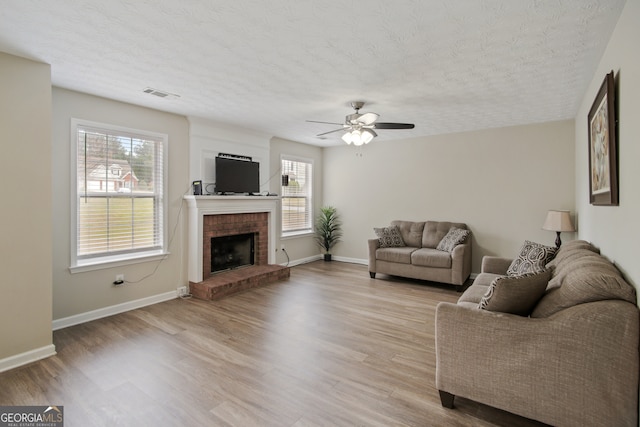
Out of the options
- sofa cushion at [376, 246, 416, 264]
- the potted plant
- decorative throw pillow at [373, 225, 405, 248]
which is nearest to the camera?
sofa cushion at [376, 246, 416, 264]

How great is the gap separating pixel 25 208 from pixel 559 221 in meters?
6.02

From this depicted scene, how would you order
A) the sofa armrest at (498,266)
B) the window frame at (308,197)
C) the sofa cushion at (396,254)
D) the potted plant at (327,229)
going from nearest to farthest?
1. the sofa armrest at (498,266)
2. the sofa cushion at (396,254)
3. the window frame at (308,197)
4. the potted plant at (327,229)

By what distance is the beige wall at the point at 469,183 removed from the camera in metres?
4.89

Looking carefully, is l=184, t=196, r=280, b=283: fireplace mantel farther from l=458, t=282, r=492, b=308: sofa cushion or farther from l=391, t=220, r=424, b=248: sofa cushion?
l=458, t=282, r=492, b=308: sofa cushion

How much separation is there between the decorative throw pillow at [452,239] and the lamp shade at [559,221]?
110 centimetres

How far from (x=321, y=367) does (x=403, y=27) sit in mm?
2629

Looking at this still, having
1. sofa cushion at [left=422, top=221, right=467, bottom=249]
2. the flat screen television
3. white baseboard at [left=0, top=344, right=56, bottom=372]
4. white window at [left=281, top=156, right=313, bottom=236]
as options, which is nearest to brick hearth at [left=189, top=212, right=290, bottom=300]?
the flat screen television

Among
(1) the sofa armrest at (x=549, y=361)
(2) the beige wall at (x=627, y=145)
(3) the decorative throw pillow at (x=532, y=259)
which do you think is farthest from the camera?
(3) the decorative throw pillow at (x=532, y=259)

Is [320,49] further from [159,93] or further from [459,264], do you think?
[459,264]

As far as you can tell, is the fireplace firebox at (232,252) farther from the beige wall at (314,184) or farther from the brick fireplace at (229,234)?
the beige wall at (314,184)

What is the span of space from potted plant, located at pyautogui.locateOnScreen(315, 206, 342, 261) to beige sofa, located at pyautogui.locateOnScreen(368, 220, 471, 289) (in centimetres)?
138
